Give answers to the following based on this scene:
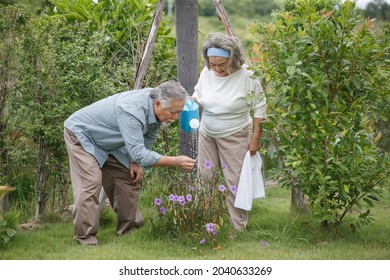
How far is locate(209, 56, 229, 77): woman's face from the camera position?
5020 mm

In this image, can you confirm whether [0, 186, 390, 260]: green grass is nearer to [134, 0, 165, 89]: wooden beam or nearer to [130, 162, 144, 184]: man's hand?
[130, 162, 144, 184]: man's hand

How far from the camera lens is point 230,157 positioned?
529 centimetres

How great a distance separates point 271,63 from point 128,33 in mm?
2644

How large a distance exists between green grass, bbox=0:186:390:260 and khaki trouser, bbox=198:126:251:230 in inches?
6.7

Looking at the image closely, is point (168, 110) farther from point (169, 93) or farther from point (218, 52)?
point (218, 52)

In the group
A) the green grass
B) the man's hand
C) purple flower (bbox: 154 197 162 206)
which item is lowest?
the green grass

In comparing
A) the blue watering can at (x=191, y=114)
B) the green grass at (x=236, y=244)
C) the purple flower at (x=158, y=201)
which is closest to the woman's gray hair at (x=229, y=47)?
the blue watering can at (x=191, y=114)

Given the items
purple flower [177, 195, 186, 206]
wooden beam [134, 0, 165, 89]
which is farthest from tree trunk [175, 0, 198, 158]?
purple flower [177, 195, 186, 206]

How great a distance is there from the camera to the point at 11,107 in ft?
18.4

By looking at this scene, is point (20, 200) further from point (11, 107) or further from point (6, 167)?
point (11, 107)

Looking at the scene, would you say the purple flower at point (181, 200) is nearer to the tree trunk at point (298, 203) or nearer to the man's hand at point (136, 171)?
the man's hand at point (136, 171)

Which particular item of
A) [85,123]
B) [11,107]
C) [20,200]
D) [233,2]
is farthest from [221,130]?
[233,2]

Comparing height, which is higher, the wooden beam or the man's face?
the wooden beam

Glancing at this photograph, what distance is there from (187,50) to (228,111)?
0.91 meters
